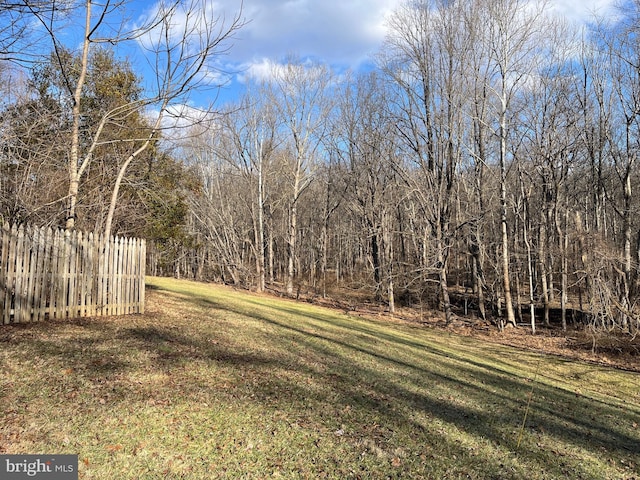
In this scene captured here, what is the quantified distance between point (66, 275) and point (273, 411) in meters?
5.02

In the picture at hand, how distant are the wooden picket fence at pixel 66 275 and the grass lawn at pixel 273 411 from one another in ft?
1.30

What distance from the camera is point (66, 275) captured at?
23.6ft

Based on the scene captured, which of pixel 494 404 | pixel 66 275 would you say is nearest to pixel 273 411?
pixel 494 404

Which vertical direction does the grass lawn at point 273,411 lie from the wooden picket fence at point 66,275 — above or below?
below

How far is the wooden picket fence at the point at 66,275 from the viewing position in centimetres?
647

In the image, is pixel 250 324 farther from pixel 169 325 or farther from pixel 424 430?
pixel 424 430

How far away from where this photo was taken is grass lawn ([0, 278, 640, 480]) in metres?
3.56

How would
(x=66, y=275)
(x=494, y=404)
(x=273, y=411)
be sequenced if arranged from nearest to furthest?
(x=273, y=411), (x=494, y=404), (x=66, y=275)

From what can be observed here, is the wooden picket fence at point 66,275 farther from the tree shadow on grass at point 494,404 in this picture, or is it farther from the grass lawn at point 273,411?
the tree shadow on grass at point 494,404

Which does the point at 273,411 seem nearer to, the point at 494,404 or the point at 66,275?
the point at 494,404

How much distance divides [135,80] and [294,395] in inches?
709

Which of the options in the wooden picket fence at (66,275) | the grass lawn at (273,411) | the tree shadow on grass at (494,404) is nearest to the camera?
the grass lawn at (273,411)

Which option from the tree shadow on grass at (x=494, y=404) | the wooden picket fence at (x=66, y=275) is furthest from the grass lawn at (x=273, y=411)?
the wooden picket fence at (x=66, y=275)

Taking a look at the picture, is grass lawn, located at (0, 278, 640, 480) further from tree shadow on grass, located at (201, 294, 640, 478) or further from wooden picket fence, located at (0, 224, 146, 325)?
wooden picket fence, located at (0, 224, 146, 325)
